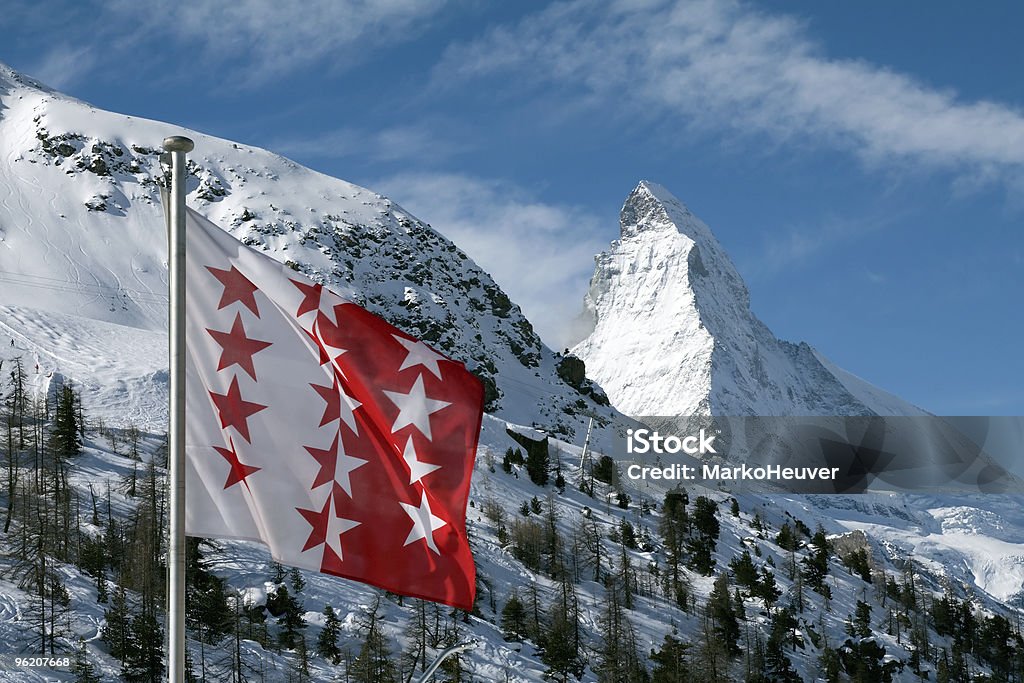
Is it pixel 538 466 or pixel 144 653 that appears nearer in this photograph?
pixel 144 653

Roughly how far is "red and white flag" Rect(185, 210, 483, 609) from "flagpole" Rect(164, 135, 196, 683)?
0.85 meters

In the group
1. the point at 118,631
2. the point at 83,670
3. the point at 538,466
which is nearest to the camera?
the point at 83,670

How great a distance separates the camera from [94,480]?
109312mm

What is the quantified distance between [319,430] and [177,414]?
93.5 inches

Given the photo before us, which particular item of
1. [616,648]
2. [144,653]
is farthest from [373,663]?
[616,648]

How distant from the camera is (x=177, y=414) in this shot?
37.0 ft

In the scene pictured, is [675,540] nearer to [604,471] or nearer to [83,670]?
[604,471]

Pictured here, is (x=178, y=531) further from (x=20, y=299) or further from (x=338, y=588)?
(x=20, y=299)

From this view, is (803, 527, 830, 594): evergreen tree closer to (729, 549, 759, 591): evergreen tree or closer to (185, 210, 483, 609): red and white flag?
(729, 549, 759, 591): evergreen tree

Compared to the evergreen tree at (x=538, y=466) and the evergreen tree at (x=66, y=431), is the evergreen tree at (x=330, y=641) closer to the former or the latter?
the evergreen tree at (x=66, y=431)

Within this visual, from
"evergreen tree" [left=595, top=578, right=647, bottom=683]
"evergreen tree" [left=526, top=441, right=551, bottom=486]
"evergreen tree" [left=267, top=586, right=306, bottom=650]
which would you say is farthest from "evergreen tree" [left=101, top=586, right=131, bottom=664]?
"evergreen tree" [left=526, top=441, right=551, bottom=486]

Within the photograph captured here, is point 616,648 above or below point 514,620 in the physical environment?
below

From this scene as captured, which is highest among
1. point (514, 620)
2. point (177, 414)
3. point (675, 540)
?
point (177, 414)

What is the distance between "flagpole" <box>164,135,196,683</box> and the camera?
10.9 metres
